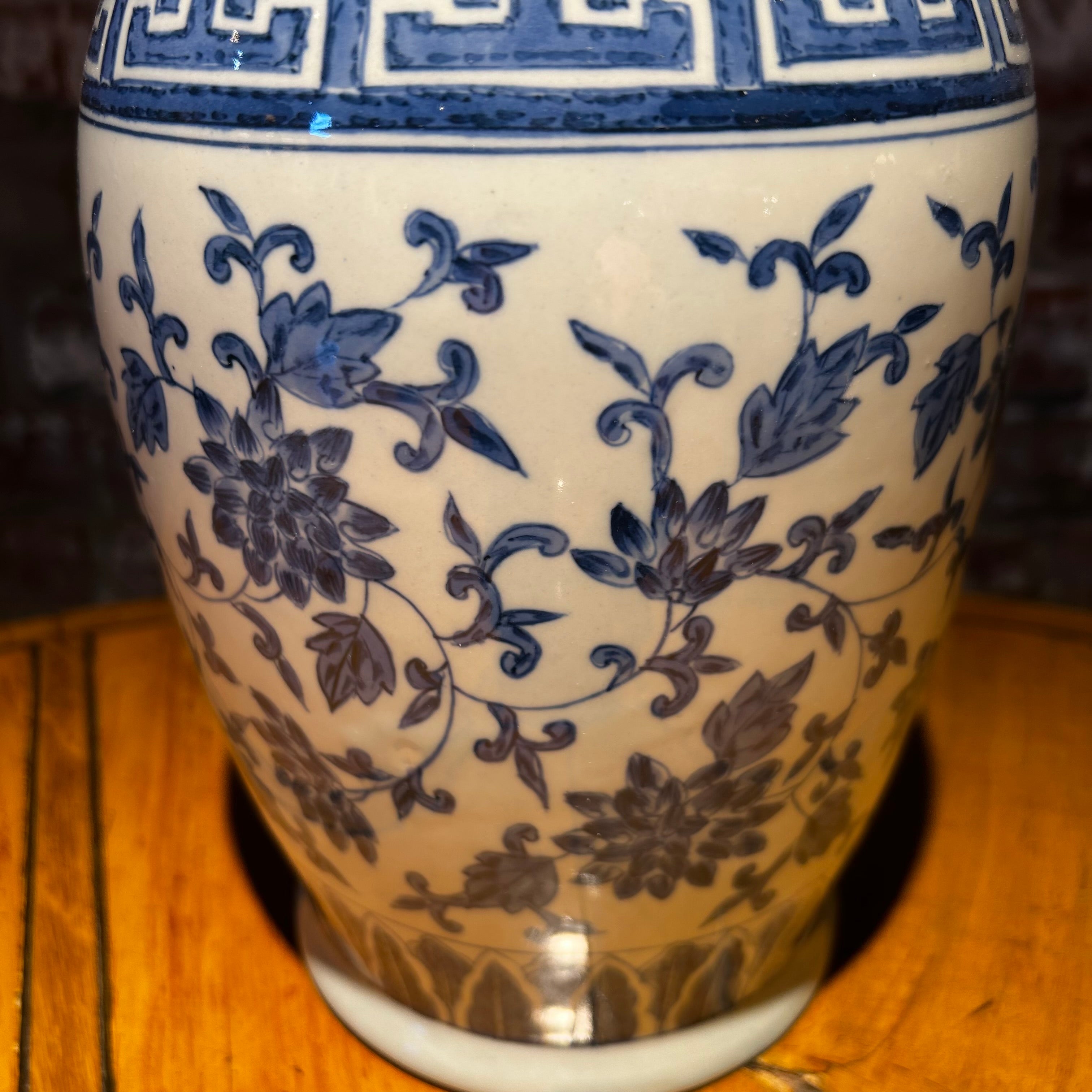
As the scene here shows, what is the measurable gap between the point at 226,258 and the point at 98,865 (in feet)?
1.30

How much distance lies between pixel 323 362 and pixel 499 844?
0.19 m

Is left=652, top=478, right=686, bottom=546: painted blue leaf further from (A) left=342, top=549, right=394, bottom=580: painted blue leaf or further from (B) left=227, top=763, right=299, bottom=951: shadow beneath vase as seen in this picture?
(B) left=227, top=763, right=299, bottom=951: shadow beneath vase

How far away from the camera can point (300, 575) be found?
0.44 meters

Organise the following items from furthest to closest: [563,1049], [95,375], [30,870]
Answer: [95,375]
[30,870]
[563,1049]

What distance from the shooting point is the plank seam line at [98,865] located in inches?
22.1

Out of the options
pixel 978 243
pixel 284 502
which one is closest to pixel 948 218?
pixel 978 243

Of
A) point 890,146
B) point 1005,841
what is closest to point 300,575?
point 890,146

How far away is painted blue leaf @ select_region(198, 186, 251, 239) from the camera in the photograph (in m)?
0.39

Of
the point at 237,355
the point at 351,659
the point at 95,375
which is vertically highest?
the point at 237,355

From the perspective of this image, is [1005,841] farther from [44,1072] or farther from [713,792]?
[44,1072]

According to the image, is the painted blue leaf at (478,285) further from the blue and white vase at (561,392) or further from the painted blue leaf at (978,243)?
the painted blue leaf at (978,243)

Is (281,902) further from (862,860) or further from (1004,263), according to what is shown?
(1004,263)

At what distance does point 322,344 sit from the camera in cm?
39

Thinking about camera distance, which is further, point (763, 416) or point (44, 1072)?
point (44, 1072)
